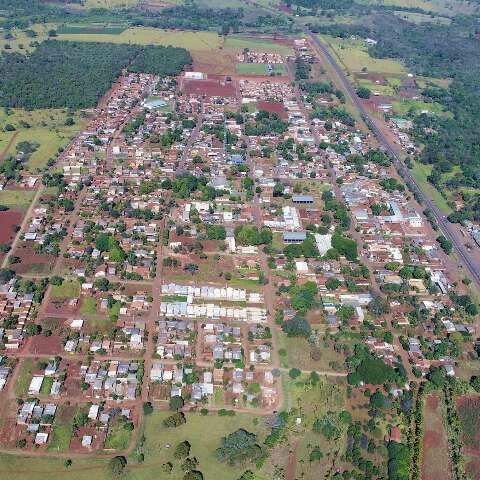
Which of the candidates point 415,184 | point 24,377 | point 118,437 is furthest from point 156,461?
point 415,184

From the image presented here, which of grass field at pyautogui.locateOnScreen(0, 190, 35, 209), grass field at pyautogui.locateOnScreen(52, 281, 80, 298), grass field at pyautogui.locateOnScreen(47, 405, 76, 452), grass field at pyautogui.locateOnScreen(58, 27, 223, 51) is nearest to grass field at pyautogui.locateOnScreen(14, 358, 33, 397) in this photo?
grass field at pyautogui.locateOnScreen(47, 405, 76, 452)

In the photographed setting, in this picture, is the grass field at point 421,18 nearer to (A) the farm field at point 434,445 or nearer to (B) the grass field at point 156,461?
(A) the farm field at point 434,445

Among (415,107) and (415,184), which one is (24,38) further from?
(415,184)

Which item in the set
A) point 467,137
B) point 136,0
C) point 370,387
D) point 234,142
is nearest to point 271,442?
point 370,387

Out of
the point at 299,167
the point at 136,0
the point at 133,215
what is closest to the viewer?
the point at 133,215

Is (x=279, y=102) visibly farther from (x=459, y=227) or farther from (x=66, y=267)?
(x=66, y=267)

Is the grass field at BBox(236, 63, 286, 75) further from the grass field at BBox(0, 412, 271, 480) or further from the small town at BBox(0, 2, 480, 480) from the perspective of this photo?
the grass field at BBox(0, 412, 271, 480)

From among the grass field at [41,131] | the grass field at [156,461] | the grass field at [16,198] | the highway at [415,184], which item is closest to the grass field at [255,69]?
the highway at [415,184]
